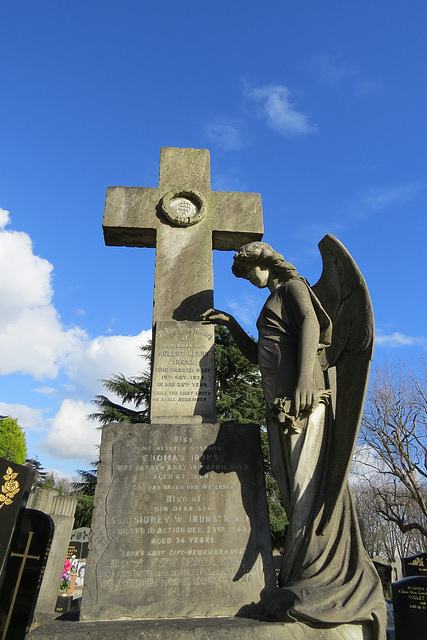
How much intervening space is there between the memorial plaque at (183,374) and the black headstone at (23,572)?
1.42m

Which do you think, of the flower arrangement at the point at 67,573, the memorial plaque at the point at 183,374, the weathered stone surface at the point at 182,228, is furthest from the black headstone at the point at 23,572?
the flower arrangement at the point at 67,573

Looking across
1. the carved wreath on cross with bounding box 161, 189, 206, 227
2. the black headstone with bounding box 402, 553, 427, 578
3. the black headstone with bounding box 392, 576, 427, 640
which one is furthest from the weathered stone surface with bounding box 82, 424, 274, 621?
the black headstone with bounding box 402, 553, 427, 578

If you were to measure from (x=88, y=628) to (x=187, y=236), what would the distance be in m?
3.99

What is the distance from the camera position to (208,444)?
3889 millimetres

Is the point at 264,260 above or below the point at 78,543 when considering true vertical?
above

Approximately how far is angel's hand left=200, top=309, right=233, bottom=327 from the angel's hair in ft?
1.73

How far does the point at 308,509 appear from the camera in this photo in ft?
11.1

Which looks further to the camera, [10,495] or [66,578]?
[66,578]

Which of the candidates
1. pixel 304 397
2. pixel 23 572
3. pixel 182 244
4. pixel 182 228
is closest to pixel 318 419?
pixel 304 397

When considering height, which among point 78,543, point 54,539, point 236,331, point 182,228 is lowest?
point 54,539

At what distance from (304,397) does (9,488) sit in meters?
2.88

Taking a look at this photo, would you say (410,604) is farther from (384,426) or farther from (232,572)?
(384,426)

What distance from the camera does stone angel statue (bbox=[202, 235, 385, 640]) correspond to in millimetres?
2938

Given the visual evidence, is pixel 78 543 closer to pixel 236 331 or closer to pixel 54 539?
pixel 54 539
